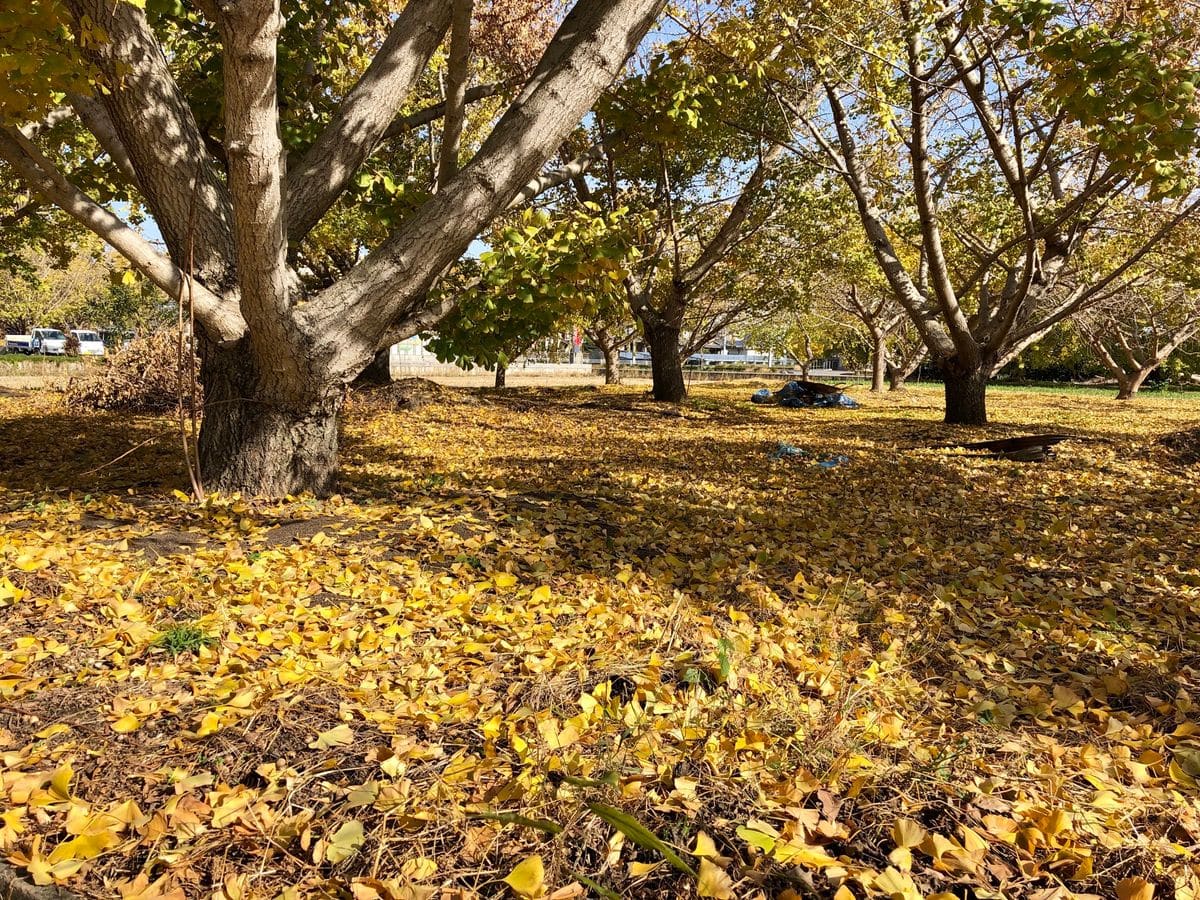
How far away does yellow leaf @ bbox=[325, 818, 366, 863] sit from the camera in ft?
5.07

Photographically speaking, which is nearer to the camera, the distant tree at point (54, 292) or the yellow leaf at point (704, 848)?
the yellow leaf at point (704, 848)

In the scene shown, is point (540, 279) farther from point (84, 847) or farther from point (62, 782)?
point (84, 847)

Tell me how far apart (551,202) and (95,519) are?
10752mm

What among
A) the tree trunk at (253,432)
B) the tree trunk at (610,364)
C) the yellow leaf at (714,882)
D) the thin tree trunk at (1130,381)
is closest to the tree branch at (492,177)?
the tree trunk at (253,432)

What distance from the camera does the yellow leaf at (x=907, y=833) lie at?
1.59 meters

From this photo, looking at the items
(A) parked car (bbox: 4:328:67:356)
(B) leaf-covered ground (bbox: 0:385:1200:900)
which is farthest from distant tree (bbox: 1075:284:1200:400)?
(A) parked car (bbox: 4:328:67:356)

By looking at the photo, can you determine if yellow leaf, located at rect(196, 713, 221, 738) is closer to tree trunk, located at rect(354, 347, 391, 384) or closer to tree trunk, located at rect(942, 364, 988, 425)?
tree trunk, located at rect(942, 364, 988, 425)

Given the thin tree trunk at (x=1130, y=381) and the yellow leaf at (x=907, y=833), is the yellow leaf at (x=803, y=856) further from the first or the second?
the thin tree trunk at (x=1130, y=381)

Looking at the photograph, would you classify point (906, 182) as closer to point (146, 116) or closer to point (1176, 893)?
point (146, 116)

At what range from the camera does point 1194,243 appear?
433 inches

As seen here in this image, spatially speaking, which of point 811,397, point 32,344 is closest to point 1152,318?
point 811,397

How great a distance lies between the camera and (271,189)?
11.6 feet

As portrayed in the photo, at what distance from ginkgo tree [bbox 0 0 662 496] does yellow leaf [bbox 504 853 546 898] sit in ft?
11.2

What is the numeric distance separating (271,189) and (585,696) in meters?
3.11
